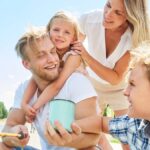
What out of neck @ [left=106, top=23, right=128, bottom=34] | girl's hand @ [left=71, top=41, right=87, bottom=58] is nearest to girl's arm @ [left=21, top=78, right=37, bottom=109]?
girl's hand @ [left=71, top=41, right=87, bottom=58]

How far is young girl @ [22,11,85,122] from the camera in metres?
2.72

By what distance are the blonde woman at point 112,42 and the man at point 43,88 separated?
26cm

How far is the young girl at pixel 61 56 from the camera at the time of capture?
2723 mm

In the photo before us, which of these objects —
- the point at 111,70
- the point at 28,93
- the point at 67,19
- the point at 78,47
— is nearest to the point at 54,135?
the point at 28,93

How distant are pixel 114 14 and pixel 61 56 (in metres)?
0.48

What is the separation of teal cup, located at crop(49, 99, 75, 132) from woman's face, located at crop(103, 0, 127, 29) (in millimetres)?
1000

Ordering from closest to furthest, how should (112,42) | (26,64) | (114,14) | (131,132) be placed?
(131,132) → (26,64) → (114,14) → (112,42)

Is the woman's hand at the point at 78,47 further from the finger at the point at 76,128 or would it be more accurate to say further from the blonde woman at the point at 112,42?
the finger at the point at 76,128

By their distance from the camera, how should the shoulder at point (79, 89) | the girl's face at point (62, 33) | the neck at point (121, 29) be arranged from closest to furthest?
1. the shoulder at point (79, 89)
2. the girl's face at point (62, 33)
3. the neck at point (121, 29)

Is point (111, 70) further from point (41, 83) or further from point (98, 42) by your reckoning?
point (41, 83)

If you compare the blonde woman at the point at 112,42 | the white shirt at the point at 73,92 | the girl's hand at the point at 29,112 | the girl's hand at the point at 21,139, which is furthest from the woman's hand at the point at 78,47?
the girl's hand at the point at 21,139

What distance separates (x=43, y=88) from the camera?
2.82m

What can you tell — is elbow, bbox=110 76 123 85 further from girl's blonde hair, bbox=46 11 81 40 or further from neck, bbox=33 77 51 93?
neck, bbox=33 77 51 93

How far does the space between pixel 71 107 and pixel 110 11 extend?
3.29ft
